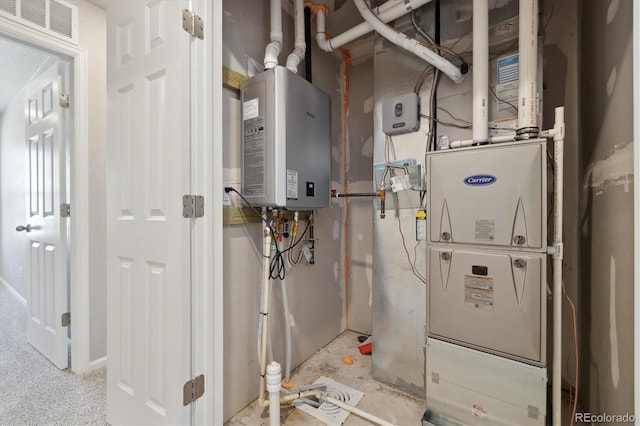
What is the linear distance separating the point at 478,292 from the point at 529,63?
115 cm

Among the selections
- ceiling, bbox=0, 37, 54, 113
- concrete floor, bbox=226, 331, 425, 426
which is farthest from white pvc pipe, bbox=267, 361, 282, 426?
ceiling, bbox=0, 37, 54, 113

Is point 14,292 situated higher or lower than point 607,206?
lower

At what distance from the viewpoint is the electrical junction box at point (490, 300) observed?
1282 mm

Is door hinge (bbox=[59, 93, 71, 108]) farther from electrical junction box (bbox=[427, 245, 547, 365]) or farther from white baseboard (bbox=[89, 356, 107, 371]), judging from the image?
electrical junction box (bbox=[427, 245, 547, 365])

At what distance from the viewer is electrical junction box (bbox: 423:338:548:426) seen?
129 cm

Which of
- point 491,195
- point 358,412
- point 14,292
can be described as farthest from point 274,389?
point 14,292

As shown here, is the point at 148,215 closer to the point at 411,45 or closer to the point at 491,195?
the point at 491,195

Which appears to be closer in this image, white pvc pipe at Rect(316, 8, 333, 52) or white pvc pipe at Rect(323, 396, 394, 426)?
white pvc pipe at Rect(323, 396, 394, 426)

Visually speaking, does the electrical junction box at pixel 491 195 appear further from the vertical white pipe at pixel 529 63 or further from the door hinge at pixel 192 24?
the door hinge at pixel 192 24

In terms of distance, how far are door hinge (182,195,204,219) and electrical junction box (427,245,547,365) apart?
120cm

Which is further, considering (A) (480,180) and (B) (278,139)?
(B) (278,139)

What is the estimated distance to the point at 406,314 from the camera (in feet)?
6.29

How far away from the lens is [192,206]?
1.27 meters

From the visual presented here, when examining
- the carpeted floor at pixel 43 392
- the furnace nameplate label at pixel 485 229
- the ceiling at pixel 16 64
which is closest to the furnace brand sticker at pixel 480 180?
the furnace nameplate label at pixel 485 229
